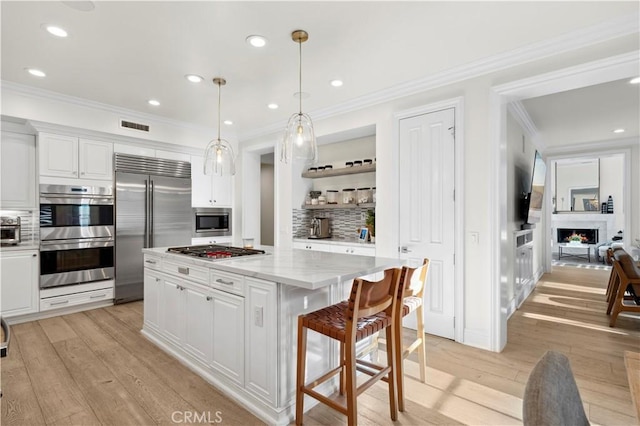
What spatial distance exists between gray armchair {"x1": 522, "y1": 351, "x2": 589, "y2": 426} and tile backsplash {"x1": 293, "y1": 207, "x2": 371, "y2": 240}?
3.98m

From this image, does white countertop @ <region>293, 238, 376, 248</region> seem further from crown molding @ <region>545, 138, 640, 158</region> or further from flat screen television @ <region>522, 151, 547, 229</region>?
crown molding @ <region>545, 138, 640, 158</region>

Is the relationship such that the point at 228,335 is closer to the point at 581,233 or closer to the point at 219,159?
the point at 219,159

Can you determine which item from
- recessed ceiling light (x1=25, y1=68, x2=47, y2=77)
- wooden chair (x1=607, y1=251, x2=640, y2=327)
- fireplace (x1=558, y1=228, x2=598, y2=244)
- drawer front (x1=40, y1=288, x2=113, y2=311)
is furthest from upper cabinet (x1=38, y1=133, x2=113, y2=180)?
fireplace (x1=558, y1=228, x2=598, y2=244)

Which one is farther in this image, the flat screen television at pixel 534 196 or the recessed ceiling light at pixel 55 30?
the flat screen television at pixel 534 196

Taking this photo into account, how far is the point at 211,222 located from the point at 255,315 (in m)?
3.84

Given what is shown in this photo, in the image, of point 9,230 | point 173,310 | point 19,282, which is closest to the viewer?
point 173,310

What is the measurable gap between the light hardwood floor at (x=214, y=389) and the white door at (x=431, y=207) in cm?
38

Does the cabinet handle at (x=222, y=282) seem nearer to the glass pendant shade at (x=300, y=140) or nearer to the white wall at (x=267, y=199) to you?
the glass pendant shade at (x=300, y=140)

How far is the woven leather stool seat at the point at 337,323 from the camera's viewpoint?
1.79 m

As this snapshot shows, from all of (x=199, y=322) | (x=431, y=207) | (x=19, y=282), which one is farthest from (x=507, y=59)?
(x=19, y=282)

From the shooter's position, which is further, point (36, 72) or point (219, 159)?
point (36, 72)

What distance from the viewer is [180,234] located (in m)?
5.16

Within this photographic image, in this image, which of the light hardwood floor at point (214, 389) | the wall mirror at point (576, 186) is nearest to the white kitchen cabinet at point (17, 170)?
the light hardwood floor at point (214, 389)

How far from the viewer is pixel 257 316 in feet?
6.71
